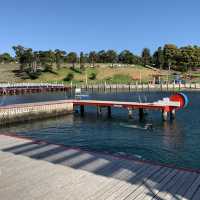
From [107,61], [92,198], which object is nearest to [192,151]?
[92,198]

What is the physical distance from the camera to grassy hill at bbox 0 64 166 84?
125213 mm

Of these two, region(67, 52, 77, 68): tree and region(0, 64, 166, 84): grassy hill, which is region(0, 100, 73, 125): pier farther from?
region(67, 52, 77, 68): tree

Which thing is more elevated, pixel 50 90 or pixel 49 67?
pixel 49 67

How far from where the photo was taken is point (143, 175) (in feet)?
43.7

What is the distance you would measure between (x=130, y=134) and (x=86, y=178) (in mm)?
18228

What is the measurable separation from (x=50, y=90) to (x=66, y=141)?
70.2 metres

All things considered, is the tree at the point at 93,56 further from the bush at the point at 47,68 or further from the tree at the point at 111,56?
the bush at the point at 47,68

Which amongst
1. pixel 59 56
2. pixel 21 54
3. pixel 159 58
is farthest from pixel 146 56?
pixel 21 54

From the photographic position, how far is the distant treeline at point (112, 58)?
13200cm

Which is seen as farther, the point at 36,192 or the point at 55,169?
the point at 55,169

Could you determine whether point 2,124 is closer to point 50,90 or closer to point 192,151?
point 192,151

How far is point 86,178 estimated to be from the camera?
13.1 m

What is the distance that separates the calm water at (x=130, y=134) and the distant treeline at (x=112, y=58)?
301ft

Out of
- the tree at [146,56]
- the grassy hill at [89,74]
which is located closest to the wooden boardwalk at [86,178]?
the grassy hill at [89,74]
